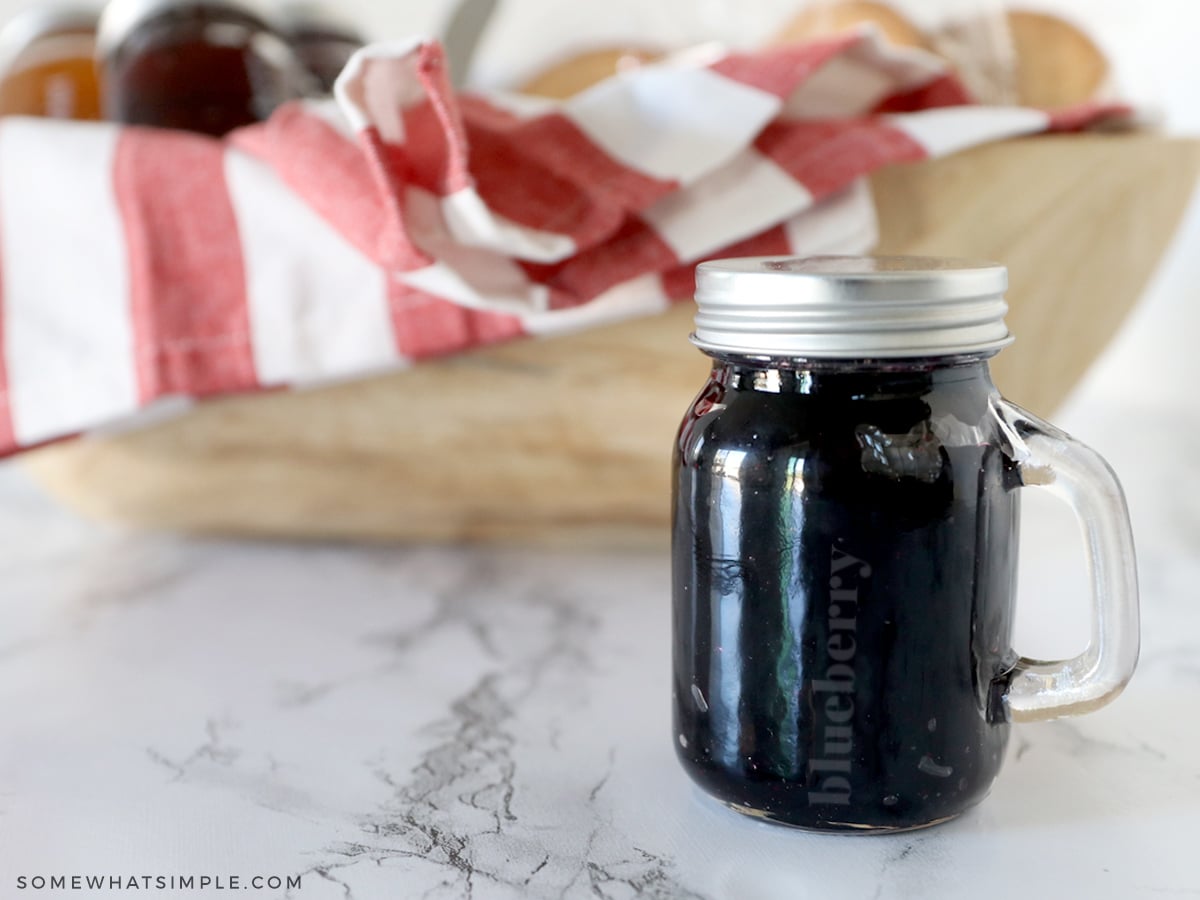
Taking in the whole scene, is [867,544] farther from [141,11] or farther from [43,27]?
[43,27]

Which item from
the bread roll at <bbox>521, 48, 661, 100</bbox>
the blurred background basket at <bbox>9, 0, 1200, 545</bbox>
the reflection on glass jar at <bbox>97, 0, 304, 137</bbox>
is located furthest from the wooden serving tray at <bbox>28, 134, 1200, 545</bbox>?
the bread roll at <bbox>521, 48, 661, 100</bbox>

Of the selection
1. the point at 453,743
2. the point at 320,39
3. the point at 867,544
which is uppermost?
the point at 320,39

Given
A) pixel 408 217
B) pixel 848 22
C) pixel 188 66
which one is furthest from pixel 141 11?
pixel 848 22

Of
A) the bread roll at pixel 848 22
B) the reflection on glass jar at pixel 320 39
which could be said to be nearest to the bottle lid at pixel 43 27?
the reflection on glass jar at pixel 320 39

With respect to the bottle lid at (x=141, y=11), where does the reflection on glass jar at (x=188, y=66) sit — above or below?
below

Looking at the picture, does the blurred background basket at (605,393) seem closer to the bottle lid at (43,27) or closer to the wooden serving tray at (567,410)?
the wooden serving tray at (567,410)

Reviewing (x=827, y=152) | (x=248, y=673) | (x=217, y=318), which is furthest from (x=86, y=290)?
(x=827, y=152)
